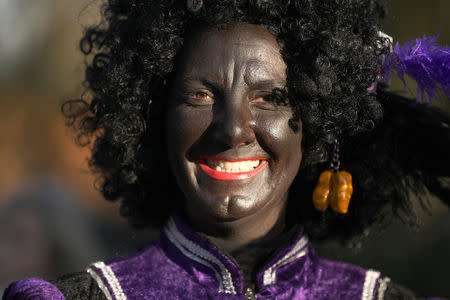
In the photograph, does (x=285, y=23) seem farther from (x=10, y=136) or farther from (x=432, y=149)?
(x=10, y=136)

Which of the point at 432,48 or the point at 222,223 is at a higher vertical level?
the point at 432,48

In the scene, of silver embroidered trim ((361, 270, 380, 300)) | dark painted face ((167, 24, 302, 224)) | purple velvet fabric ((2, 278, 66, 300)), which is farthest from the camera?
silver embroidered trim ((361, 270, 380, 300))

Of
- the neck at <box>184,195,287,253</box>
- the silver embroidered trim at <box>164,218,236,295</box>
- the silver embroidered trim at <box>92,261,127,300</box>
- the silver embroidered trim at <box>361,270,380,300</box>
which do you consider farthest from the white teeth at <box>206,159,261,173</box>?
the silver embroidered trim at <box>361,270,380,300</box>

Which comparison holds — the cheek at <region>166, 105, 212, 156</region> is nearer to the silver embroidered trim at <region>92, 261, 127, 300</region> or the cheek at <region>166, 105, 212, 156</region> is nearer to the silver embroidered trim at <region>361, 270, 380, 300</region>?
the silver embroidered trim at <region>92, 261, 127, 300</region>

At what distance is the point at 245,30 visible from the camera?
2182 mm

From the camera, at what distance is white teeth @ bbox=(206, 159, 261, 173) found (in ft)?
7.11

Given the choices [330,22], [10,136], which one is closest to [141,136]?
[330,22]

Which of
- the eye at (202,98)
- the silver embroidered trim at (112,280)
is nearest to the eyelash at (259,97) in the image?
the eye at (202,98)

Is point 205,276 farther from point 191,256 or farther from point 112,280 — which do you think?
point 112,280

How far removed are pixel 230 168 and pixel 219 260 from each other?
0.37m

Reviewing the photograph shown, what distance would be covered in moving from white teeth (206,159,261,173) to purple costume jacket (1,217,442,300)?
0.30 meters

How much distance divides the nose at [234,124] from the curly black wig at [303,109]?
0.20 m

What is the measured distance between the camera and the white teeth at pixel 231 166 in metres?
2.17

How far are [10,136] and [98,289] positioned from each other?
7.69m
